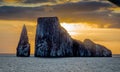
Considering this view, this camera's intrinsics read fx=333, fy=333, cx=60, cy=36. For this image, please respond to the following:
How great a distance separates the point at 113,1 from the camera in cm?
737

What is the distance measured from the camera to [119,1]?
721 cm

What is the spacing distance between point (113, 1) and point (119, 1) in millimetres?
192
